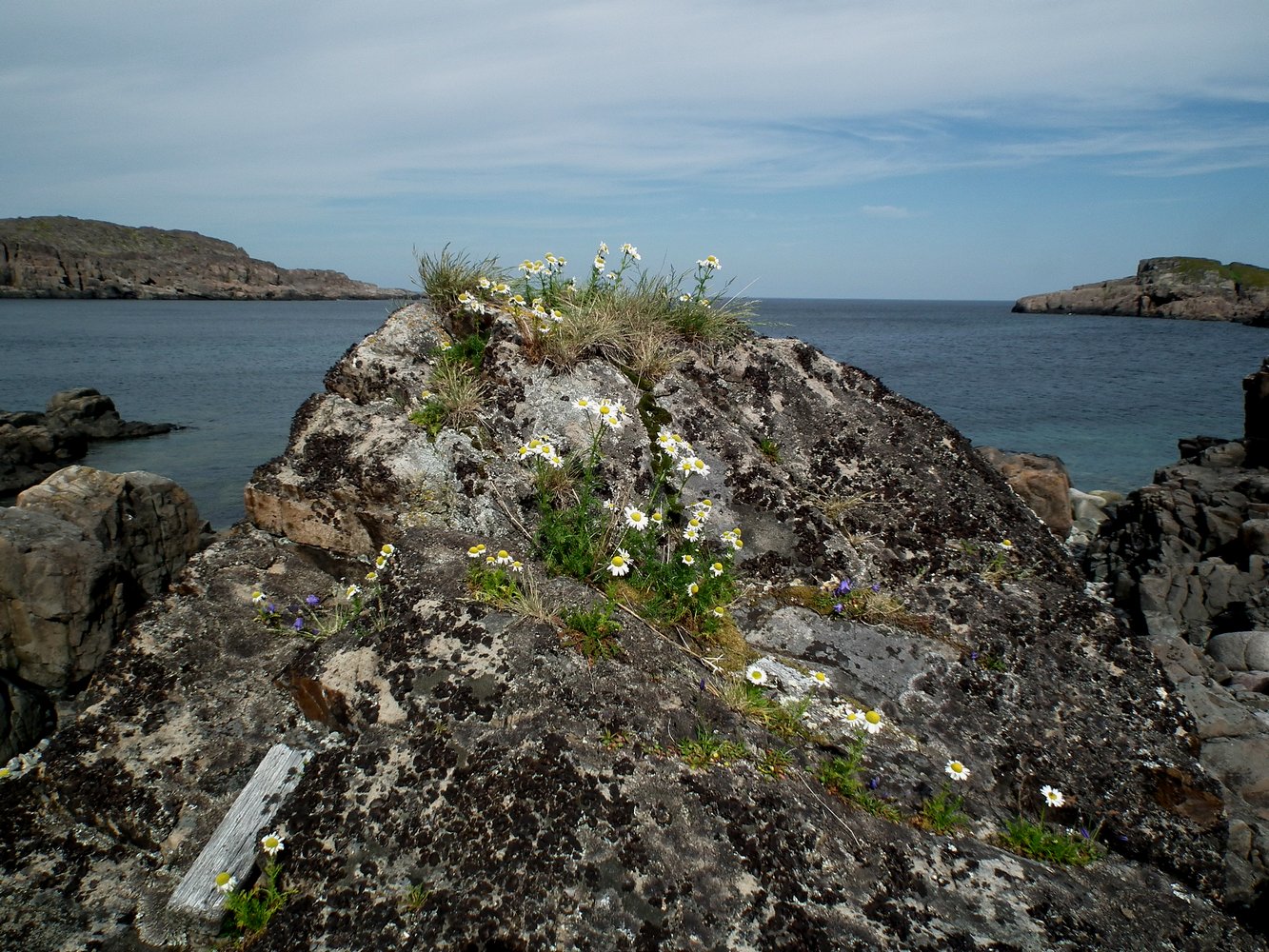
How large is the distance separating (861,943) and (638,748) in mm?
1252

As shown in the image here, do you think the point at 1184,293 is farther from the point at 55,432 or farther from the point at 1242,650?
the point at 55,432

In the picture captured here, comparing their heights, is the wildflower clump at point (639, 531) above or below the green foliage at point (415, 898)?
above

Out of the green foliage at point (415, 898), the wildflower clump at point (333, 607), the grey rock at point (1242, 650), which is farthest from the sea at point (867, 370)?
the grey rock at point (1242, 650)

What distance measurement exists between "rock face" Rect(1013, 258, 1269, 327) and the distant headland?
348 ft

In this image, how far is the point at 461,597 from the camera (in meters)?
4.57

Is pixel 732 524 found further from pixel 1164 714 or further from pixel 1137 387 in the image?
pixel 1137 387

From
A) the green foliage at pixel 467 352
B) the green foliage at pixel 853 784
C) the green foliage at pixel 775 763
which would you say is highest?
the green foliage at pixel 467 352

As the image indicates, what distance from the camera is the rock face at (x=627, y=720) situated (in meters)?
3.29

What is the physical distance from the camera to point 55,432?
22234mm

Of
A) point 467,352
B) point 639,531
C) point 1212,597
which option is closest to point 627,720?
point 639,531

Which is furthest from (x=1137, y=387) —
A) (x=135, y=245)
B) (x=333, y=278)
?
(x=333, y=278)

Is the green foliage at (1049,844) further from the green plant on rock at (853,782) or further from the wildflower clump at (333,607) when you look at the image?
the wildflower clump at (333,607)

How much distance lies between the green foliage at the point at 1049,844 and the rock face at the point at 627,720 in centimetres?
9

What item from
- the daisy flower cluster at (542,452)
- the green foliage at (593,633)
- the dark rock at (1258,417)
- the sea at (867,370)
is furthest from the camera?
the sea at (867,370)
